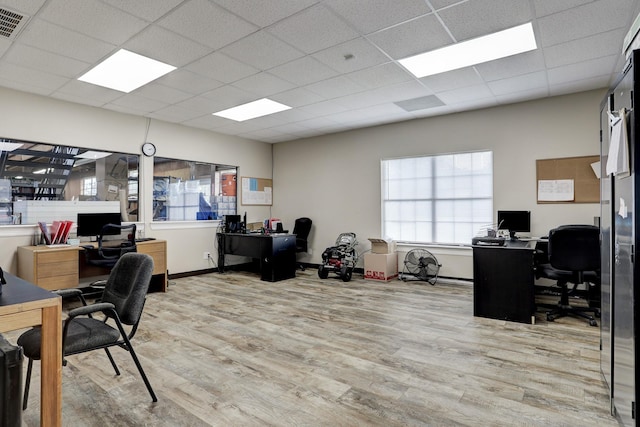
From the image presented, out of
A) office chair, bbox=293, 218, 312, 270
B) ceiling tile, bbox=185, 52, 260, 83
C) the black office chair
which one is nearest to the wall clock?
ceiling tile, bbox=185, 52, 260, 83

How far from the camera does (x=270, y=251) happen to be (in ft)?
19.7

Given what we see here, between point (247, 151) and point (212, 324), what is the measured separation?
450cm

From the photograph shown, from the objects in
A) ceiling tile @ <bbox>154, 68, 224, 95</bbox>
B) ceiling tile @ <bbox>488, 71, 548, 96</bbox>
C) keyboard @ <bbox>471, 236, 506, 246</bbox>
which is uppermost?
ceiling tile @ <bbox>488, 71, 548, 96</bbox>

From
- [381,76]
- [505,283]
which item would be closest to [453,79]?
[381,76]

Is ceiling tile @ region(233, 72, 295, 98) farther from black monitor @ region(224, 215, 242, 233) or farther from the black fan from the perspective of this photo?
the black fan

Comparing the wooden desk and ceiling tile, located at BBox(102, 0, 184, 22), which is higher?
ceiling tile, located at BBox(102, 0, 184, 22)

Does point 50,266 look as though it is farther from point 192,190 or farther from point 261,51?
point 261,51

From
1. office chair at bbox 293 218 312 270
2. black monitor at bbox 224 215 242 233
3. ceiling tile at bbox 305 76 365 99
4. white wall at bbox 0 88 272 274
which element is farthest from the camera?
office chair at bbox 293 218 312 270

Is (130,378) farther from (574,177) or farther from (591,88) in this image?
(591,88)

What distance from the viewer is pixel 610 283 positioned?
6.56 feet

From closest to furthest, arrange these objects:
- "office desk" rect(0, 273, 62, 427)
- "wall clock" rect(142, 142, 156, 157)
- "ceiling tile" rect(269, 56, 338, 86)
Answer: "office desk" rect(0, 273, 62, 427) → "ceiling tile" rect(269, 56, 338, 86) → "wall clock" rect(142, 142, 156, 157)

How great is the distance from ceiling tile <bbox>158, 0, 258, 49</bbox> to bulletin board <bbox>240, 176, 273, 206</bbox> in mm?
4273

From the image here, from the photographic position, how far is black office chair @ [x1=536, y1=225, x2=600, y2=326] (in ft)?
11.8

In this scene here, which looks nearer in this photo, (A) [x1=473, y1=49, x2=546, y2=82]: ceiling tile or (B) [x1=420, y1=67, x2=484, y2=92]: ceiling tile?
(A) [x1=473, y1=49, x2=546, y2=82]: ceiling tile
